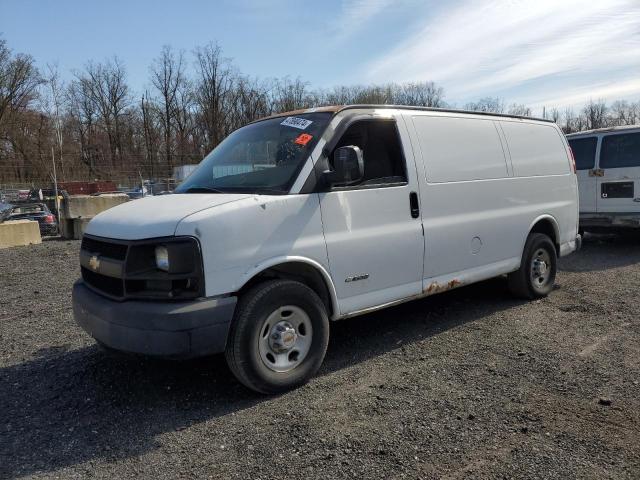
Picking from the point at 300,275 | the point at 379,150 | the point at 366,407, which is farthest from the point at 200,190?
the point at 366,407

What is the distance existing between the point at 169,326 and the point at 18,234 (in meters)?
11.5

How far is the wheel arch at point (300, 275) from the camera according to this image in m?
3.66

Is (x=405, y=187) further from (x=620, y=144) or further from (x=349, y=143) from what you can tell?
(x=620, y=144)

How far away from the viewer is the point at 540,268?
20.7 ft

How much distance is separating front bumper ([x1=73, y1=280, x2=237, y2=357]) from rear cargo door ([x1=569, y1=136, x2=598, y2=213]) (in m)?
9.03

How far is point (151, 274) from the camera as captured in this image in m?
3.44

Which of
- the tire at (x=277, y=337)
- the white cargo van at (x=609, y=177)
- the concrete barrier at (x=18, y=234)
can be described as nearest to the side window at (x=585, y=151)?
the white cargo van at (x=609, y=177)

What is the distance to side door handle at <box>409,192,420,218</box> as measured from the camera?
15.1 ft

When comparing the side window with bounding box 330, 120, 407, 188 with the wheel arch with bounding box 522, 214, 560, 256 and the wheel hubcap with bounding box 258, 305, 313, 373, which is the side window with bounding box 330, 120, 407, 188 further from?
the wheel arch with bounding box 522, 214, 560, 256

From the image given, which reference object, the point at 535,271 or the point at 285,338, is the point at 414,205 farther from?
the point at 535,271

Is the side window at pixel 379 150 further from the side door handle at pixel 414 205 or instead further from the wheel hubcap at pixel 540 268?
the wheel hubcap at pixel 540 268

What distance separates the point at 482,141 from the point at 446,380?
107 inches

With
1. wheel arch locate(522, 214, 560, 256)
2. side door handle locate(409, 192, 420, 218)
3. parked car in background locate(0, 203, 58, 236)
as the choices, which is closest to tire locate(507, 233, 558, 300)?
wheel arch locate(522, 214, 560, 256)

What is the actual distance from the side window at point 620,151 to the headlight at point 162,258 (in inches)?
372
